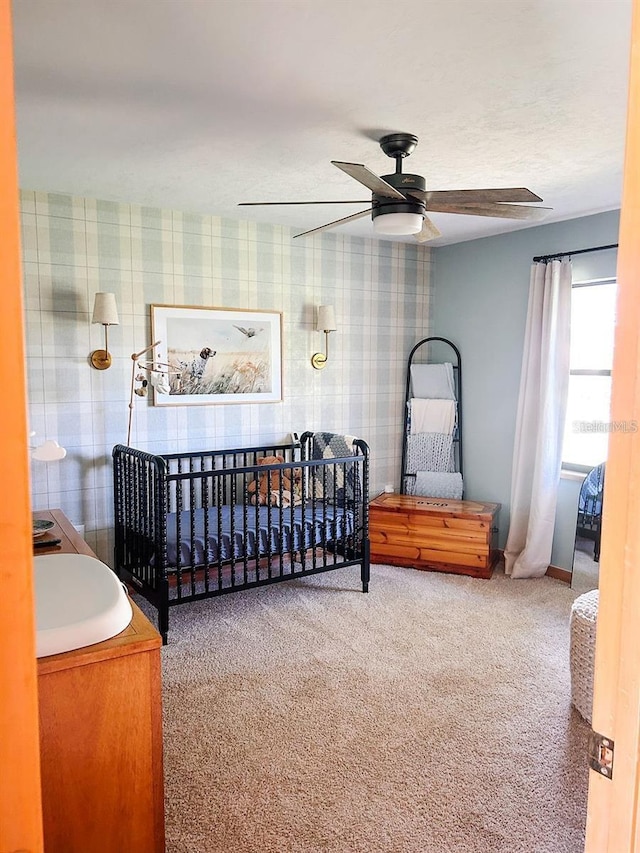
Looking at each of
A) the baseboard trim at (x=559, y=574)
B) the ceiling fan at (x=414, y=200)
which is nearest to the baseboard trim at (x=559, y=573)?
the baseboard trim at (x=559, y=574)

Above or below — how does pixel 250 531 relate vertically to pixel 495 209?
below

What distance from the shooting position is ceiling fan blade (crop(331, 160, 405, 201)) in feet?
6.31

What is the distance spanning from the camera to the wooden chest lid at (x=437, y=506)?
420 centimetres

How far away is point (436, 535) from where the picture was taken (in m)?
4.23

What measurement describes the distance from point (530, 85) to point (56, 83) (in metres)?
1.62

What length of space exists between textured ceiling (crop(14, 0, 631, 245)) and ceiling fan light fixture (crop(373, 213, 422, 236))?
0.36 m

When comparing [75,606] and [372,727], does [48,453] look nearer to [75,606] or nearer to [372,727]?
[75,606]

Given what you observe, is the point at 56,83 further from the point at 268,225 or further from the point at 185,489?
the point at 185,489

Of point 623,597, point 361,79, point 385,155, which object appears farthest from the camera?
point 385,155

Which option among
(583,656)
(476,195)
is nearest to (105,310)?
(476,195)

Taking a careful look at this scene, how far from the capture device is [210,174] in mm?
3035

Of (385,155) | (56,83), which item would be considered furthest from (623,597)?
(385,155)

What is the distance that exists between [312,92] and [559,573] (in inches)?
133

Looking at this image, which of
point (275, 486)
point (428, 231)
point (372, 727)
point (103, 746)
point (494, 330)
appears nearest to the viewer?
point (103, 746)
